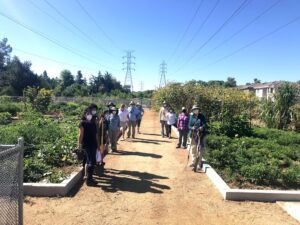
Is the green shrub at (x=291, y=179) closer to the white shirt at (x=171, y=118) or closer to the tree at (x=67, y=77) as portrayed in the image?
the white shirt at (x=171, y=118)

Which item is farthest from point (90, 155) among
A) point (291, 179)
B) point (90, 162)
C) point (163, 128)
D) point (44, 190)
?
point (163, 128)

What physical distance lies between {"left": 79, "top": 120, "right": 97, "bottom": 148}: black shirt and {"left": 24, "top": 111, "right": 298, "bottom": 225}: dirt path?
1.03m

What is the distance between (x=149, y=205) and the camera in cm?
730

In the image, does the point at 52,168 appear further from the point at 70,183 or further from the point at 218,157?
the point at 218,157

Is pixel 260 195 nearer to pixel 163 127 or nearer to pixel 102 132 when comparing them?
pixel 102 132

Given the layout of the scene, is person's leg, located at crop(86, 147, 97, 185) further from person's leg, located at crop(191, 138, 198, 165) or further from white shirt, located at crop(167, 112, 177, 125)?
white shirt, located at crop(167, 112, 177, 125)

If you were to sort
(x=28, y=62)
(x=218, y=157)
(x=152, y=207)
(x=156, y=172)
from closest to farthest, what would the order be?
(x=152, y=207)
(x=156, y=172)
(x=218, y=157)
(x=28, y=62)

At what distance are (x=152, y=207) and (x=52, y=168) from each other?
3.45 meters

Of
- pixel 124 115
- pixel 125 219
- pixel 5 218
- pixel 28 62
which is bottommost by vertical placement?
pixel 125 219

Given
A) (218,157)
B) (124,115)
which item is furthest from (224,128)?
(218,157)

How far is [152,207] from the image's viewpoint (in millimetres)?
7188

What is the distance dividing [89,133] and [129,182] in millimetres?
1587

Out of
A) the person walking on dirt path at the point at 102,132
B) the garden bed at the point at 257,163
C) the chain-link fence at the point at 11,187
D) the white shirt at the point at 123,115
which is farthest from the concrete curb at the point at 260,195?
the white shirt at the point at 123,115

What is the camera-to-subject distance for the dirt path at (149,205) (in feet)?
21.6
